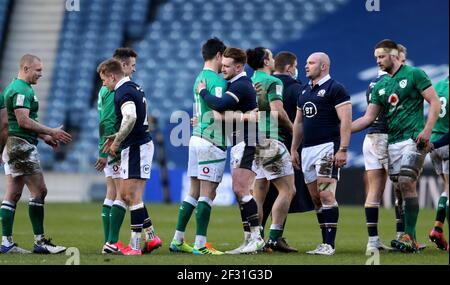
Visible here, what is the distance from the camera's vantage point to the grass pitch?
9.01 metres

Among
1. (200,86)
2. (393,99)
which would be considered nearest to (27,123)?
(200,86)

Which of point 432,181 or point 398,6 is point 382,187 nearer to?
point 432,181

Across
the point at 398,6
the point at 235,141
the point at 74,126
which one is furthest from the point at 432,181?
the point at 235,141

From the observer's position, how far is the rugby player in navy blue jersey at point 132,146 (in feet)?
32.0

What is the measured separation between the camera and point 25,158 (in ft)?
33.9

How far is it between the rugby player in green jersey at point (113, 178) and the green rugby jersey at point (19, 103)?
80 cm

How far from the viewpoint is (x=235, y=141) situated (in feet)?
33.7

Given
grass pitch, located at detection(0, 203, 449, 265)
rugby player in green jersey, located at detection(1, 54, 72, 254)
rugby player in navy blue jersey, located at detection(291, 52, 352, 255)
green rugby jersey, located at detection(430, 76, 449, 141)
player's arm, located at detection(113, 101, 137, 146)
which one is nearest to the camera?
grass pitch, located at detection(0, 203, 449, 265)

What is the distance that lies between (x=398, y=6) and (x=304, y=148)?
21757mm

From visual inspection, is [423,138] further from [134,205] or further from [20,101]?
[20,101]

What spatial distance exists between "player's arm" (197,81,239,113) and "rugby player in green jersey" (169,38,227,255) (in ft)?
0.37

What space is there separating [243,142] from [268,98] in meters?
0.78

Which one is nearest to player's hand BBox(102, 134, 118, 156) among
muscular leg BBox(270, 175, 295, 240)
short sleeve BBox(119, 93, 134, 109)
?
short sleeve BBox(119, 93, 134, 109)

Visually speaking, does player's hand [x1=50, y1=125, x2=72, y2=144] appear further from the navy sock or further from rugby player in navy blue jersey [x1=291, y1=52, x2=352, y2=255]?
the navy sock
